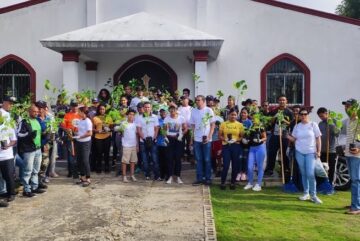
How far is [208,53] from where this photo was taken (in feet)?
45.0

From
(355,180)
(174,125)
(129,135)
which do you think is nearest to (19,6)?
(129,135)

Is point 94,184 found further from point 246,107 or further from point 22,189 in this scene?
point 246,107

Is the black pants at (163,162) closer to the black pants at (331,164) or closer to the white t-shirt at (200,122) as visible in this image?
the white t-shirt at (200,122)

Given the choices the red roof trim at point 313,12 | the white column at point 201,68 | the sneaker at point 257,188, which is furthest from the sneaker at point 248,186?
the red roof trim at point 313,12

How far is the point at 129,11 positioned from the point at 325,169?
9.40 metres

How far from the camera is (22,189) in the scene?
9.03 m

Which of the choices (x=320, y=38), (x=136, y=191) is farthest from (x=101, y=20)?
(x=136, y=191)

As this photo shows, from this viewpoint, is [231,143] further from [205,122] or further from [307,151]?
[307,151]

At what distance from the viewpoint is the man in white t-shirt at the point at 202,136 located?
31.2 feet

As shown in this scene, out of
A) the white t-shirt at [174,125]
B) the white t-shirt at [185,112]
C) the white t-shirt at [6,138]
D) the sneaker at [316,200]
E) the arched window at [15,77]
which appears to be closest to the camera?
the white t-shirt at [6,138]

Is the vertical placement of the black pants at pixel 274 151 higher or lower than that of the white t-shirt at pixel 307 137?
lower

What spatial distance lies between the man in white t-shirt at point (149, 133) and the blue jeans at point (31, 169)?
232 centimetres

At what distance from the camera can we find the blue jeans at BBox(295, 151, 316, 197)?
843 centimetres

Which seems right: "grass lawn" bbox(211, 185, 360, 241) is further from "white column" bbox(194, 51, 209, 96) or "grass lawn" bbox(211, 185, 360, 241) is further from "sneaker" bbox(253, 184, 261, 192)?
"white column" bbox(194, 51, 209, 96)
